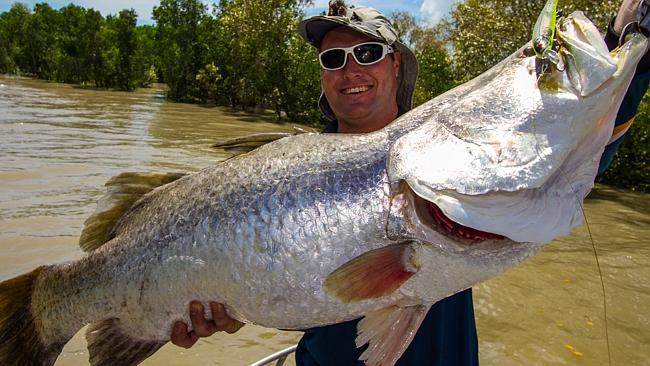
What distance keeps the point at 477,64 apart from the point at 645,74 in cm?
1382

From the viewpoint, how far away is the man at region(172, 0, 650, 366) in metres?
2.15

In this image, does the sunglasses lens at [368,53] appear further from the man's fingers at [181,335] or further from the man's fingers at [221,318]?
the man's fingers at [181,335]

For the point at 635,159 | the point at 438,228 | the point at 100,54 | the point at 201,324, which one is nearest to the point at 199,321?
the point at 201,324

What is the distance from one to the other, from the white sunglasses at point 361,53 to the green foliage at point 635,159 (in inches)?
472

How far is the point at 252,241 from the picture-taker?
Answer: 1.84 meters

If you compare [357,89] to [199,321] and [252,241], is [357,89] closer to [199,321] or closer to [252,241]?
[252,241]

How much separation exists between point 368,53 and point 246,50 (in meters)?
28.6

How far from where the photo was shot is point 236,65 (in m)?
33.4

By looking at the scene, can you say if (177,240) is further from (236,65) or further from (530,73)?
(236,65)

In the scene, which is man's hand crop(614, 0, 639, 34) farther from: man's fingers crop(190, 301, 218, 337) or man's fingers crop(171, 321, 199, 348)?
man's fingers crop(171, 321, 199, 348)

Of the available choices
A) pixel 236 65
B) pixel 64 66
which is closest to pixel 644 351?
pixel 236 65

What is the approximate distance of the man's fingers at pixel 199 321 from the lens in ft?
6.69

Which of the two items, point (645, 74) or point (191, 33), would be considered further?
point (191, 33)

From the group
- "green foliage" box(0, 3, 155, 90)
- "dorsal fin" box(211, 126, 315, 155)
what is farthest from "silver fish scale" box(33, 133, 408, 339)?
"green foliage" box(0, 3, 155, 90)
